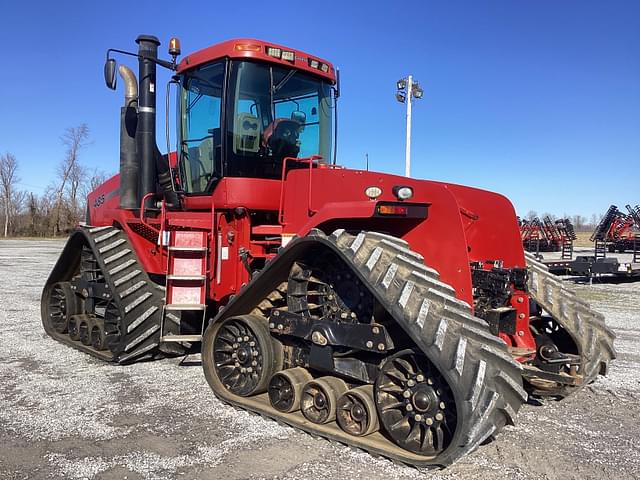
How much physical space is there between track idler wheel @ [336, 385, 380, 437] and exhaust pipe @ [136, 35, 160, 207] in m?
4.23

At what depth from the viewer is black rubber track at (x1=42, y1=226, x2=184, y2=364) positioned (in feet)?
21.5

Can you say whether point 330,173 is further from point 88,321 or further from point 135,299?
point 88,321

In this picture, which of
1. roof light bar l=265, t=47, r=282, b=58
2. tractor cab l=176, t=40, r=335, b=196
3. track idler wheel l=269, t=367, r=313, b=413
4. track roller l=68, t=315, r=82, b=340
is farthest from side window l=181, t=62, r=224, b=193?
track roller l=68, t=315, r=82, b=340

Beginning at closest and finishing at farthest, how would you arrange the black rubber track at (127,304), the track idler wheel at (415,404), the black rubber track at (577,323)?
the track idler wheel at (415,404), the black rubber track at (577,323), the black rubber track at (127,304)

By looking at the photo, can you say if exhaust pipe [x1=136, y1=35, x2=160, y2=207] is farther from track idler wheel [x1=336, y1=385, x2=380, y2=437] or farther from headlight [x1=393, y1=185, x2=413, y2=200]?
track idler wheel [x1=336, y1=385, x2=380, y2=437]

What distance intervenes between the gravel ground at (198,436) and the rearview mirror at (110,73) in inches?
132

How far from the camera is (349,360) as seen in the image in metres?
4.52

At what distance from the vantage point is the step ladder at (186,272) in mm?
5969

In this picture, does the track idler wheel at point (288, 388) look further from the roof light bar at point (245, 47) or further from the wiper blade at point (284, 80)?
the roof light bar at point (245, 47)

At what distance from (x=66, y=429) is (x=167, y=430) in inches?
32.7

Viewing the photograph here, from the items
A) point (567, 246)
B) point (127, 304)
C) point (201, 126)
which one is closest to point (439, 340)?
point (201, 126)

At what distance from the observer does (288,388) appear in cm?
484

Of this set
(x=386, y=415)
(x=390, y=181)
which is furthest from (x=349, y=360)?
(x=390, y=181)

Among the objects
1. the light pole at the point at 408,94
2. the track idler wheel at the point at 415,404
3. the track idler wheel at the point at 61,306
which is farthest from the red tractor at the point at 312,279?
the light pole at the point at 408,94
